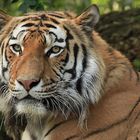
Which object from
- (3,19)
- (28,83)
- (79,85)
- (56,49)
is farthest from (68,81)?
(3,19)

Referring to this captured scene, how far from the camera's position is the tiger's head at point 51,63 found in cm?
377

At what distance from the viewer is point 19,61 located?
12.5 ft

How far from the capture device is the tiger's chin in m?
3.80

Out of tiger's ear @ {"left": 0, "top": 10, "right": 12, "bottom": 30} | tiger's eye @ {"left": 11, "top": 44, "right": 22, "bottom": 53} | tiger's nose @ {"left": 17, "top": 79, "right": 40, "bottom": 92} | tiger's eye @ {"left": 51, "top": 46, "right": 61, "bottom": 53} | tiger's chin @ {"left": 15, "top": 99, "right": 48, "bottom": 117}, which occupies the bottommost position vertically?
tiger's chin @ {"left": 15, "top": 99, "right": 48, "bottom": 117}

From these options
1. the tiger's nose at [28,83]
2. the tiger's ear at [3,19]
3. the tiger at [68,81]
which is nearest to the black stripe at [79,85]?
the tiger at [68,81]

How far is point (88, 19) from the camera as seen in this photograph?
13.3ft

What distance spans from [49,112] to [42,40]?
448 mm

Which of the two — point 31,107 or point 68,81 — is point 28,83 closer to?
point 31,107

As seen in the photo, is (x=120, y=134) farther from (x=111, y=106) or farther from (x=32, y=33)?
(x=32, y=33)

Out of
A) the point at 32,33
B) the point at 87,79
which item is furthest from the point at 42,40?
the point at 87,79

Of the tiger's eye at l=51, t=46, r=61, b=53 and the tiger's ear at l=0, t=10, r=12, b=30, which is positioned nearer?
the tiger's eye at l=51, t=46, r=61, b=53

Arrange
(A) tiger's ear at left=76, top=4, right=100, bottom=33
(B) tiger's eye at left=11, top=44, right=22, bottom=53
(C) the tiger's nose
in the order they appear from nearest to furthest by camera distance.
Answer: (C) the tiger's nose < (B) tiger's eye at left=11, top=44, right=22, bottom=53 < (A) tiger's ear at left=76, top=4, right=100, bottom=33

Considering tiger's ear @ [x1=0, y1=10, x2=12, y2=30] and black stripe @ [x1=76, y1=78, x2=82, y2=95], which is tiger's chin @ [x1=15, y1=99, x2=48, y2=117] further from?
tiger's ear @ [x1=0, y1=10, x2=12, y2=30]

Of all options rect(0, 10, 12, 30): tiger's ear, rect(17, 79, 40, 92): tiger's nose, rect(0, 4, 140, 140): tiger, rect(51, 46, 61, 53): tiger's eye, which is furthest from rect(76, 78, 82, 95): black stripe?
rect(0, 10, 12, 30): tiger's ear
